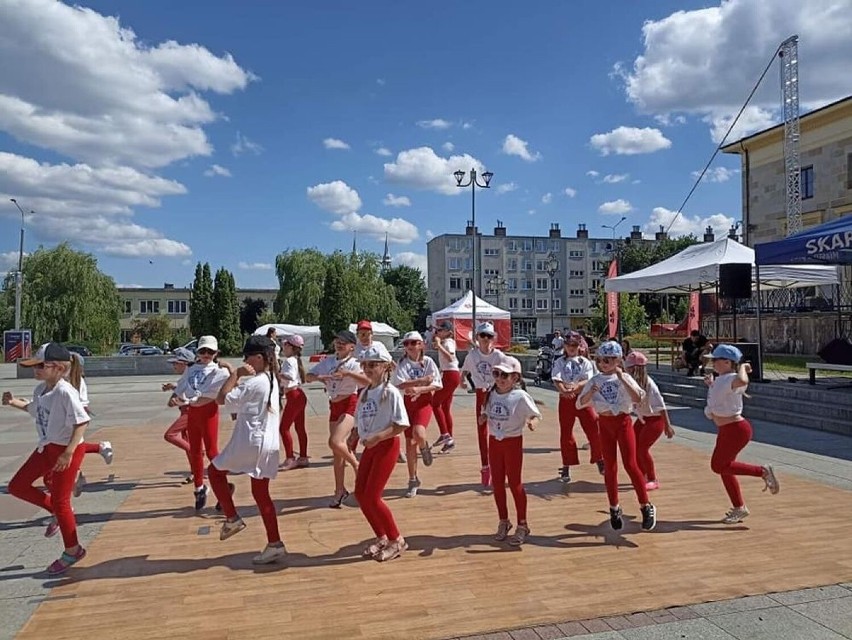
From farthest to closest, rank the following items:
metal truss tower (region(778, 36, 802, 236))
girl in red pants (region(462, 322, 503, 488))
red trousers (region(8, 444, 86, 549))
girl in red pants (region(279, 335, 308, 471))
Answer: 1. metal truss tower (region(778, 36, 802, 236))
2. girl in red pants (region(279, 335, 308, 471))
3. girl in red pants (region(462, 322, 503, 488))
4. red trousers (region(8, 444, 86, 549))

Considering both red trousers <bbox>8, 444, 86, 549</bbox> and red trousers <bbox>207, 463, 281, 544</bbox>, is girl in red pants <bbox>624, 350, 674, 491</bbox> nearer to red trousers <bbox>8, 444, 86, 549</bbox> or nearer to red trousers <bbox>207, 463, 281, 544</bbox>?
red trousers <bbox>207, 463, 281, 544</bbox>

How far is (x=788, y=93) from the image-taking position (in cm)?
3538

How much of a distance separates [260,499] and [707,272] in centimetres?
1402

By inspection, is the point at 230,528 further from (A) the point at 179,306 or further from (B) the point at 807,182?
(A) the point at 179,306

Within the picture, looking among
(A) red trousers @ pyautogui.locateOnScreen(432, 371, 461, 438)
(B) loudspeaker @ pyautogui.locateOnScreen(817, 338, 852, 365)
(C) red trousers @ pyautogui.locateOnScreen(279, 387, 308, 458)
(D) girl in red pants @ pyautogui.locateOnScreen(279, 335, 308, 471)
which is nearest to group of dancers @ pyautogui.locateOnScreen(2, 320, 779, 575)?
(D) girl in red pants @ pyautogui.locateOnScreen(279, 335, 308, 471)

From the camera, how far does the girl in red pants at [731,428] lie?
603 cm

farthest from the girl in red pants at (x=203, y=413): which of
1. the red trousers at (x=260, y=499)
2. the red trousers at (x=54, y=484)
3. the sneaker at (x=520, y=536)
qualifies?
the sneaker at (x=520, y=536)

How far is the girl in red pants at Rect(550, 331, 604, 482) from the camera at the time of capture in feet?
25.9

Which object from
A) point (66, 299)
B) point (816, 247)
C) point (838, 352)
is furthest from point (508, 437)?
point (66, 299)

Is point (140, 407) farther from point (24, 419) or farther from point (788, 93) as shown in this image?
point (788, 93)

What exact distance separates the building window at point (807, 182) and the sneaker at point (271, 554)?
35.9 metres

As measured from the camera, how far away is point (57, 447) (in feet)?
16.8

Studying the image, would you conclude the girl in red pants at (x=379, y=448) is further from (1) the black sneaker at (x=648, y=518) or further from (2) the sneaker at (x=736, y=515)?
(2) the sneaker at (x=736, y=515)

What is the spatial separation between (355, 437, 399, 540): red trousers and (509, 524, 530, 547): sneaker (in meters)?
1.07
